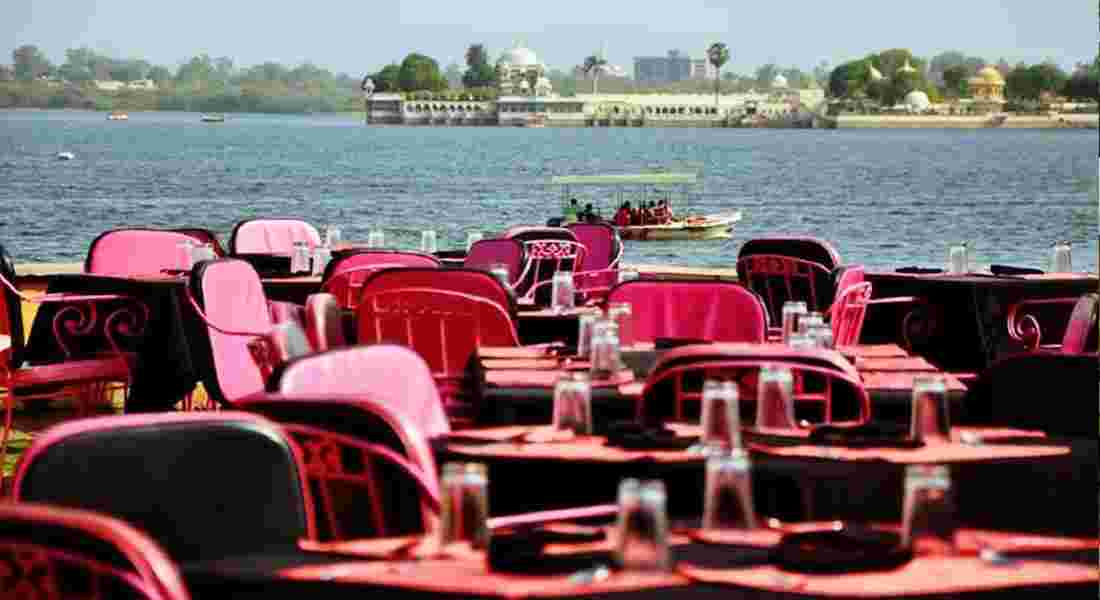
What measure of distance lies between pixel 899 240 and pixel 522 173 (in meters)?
48.4

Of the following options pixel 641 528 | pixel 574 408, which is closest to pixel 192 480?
pixel 641 528

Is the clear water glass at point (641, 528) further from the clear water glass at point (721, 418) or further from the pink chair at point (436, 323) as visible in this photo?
the pink chair at point (436, 323)

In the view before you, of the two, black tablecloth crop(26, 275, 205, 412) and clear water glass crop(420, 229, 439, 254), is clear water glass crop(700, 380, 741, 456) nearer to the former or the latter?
black tablecloth crop(26, 275, 205, 412)

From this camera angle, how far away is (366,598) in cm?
291

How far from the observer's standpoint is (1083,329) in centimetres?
664

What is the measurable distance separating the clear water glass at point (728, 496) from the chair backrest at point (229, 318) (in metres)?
4.43

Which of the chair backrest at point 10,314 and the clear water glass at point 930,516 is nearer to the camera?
the clear water glass at point 930,516

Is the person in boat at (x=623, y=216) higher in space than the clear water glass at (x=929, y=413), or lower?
lower

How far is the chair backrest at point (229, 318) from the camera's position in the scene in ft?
24.7

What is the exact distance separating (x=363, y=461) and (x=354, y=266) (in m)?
5.16

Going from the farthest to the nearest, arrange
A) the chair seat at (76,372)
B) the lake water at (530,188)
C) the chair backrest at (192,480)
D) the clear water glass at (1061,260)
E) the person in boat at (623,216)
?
the lake water at (530,188) → the person in boat at (623,216) → the clear water glass at (1061,260) → the chair seat at (76,372) → the chair backrest at (192,480)

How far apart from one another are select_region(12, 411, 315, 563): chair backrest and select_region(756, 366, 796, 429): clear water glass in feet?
3.38

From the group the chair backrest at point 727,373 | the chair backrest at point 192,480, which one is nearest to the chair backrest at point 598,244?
the chair backrest at point 727,373

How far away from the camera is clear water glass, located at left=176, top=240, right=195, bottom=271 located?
1007 centimetres
